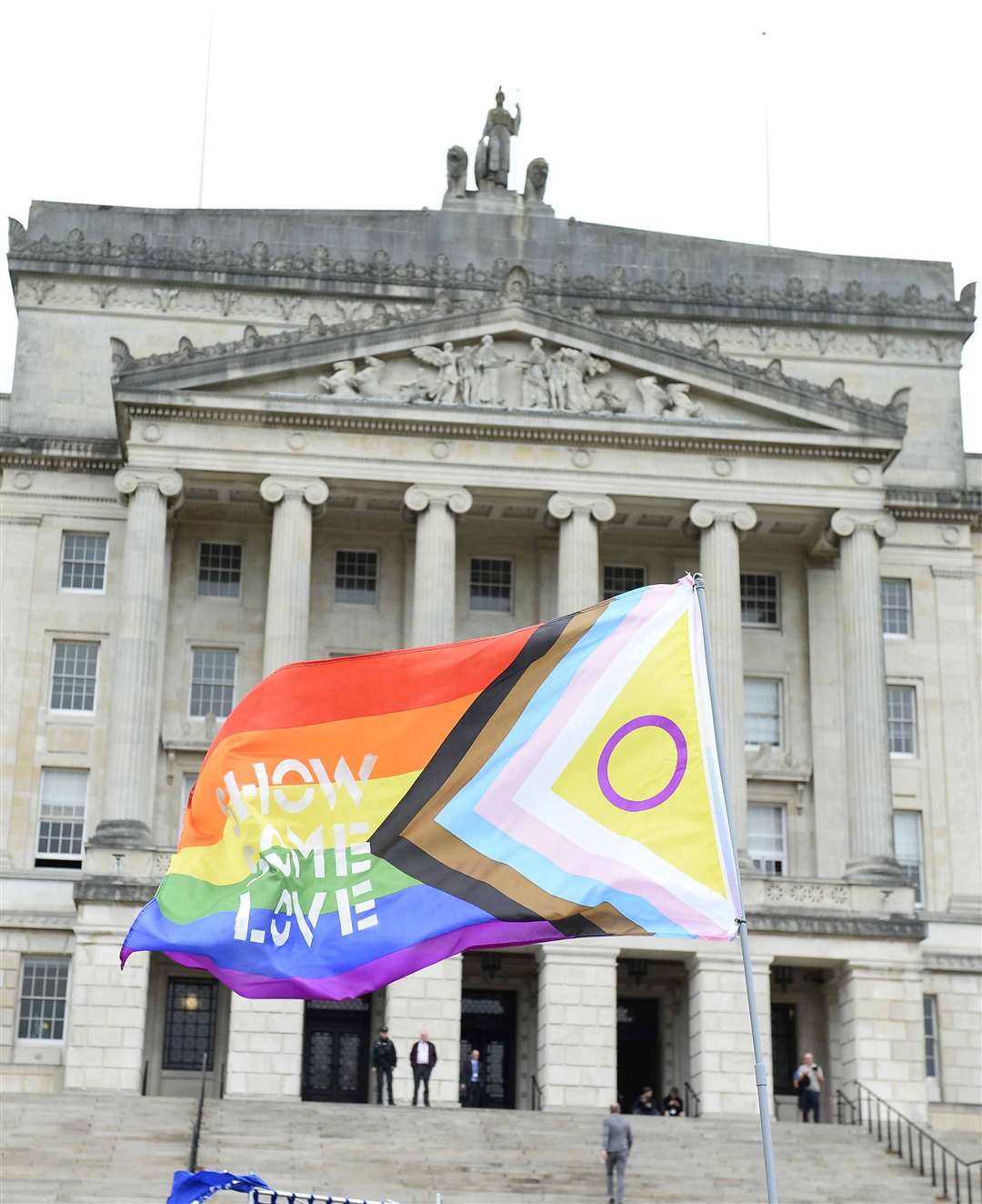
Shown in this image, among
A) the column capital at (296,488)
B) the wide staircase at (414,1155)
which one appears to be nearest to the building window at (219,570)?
the column capital at (296,488)

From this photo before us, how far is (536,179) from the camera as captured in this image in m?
62.5

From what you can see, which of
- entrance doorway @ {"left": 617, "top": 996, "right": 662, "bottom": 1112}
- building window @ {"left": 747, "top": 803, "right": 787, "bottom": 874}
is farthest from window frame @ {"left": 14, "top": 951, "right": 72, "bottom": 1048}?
building window @ {"left": 747, "top": 803, "right": 787, "bottom": 874}

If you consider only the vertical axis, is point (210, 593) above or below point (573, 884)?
above

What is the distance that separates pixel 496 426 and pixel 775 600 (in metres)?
9.37

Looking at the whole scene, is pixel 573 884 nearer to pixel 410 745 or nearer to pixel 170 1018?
pixel 410 745

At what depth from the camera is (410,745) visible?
630 inches

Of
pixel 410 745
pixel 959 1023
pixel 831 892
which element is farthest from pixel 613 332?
pixel 410 745

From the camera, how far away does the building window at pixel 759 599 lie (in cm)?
5525

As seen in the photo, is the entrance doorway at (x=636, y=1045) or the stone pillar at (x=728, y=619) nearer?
the stone pillar at (x=728, y=619)

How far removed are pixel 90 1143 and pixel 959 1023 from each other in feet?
81.1

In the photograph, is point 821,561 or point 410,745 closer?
point 410,745

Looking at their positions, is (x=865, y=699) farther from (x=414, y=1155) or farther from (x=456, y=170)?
(x=456, y=170)

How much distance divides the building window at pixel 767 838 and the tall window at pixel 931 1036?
506 cm

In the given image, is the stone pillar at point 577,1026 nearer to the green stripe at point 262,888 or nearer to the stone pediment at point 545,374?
the stone pediment at point 545,374
